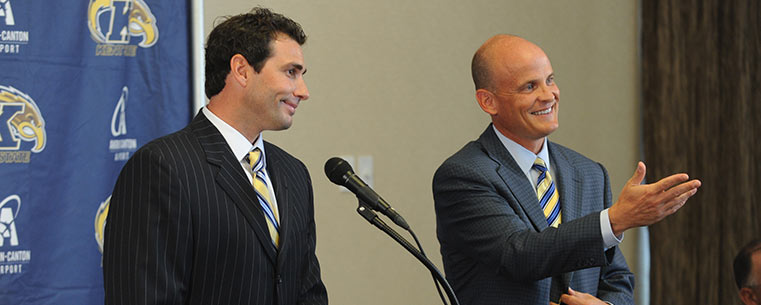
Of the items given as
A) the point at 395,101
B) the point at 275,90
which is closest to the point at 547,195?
the point at 275,90

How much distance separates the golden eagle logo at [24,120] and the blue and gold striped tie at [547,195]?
1.78 m

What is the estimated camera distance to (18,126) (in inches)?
111

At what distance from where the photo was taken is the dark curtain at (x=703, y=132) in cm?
382

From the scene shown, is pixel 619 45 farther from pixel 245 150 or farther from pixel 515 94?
pixel 245 150

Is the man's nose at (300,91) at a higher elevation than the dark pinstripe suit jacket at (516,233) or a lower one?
higher

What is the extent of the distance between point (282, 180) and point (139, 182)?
0.39 m

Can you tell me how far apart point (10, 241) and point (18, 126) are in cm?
41

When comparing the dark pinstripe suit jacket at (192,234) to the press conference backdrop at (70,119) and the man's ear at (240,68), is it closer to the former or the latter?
the man's ear at (240,68)

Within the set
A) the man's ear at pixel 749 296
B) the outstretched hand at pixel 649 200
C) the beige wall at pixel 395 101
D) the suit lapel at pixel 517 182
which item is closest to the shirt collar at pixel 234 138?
the suit lapel at pixel 517 182

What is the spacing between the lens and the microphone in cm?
164

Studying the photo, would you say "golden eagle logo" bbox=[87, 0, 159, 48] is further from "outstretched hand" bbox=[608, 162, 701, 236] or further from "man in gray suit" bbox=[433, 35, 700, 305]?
"outstretched hand" bbox=[608, 162, 701, 236]

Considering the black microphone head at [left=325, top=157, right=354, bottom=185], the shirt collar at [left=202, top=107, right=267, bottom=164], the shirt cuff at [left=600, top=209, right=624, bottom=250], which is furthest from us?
the shirt collar at [left=202, top=107, right=267, bottom=164]

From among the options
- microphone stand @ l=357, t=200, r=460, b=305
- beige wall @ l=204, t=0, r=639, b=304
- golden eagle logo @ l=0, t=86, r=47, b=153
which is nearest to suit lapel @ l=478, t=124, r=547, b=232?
microphone stand @ l=357, t=200, r=460, b=305

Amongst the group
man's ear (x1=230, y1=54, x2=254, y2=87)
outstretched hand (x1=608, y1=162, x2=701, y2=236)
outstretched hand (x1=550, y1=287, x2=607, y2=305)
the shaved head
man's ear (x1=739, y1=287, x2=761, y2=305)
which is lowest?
man's ear (x1=739, y1=287, x2=761, y2=305)
